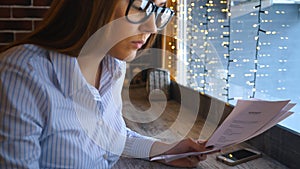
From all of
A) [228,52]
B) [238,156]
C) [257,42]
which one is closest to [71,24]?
[238,156]

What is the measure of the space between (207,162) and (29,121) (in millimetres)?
587

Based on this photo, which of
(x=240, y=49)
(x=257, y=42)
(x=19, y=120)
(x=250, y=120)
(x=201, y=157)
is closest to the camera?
(x=19, y=120)

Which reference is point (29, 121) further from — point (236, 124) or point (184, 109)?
point (184, 109)

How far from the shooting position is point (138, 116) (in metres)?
1.72

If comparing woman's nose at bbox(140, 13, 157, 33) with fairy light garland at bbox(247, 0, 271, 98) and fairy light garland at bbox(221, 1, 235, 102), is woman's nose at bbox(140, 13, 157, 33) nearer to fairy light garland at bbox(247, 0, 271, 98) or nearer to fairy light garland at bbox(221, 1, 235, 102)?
fairy light garland at bbox(247, 0, 271, 98)

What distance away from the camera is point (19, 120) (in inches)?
28.7

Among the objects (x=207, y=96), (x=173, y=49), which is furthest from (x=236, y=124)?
(x=173, y=49)

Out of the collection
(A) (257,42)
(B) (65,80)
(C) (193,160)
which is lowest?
(C) (193,160)

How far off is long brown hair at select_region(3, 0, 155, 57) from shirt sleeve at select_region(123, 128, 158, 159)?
411 millimetres

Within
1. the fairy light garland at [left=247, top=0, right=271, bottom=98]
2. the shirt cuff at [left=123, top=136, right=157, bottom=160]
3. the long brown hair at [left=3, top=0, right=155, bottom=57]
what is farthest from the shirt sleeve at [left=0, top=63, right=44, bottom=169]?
the fairy light garland at [left=247, top=0, right=271, bottom=98]

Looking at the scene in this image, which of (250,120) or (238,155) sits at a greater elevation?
(250,120)

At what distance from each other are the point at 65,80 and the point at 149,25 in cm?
24

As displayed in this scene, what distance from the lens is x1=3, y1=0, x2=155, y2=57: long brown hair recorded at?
81cm

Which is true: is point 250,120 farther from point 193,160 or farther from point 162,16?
point 162,16
